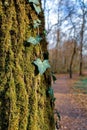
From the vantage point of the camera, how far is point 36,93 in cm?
168

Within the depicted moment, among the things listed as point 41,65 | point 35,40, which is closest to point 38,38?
point 35,40

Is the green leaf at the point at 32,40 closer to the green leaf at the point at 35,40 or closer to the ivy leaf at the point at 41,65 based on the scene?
the green leaf at the point at 35,40

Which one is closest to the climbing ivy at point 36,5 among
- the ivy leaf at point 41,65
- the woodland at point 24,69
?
the woodland at point 24,69

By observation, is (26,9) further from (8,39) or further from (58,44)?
(58,44)

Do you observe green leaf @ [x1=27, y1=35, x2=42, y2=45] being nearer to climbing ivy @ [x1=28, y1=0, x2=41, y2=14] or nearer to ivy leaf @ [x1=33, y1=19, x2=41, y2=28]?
ivy leaf @ [x1=33, y1=19, x2=41, y2=28]

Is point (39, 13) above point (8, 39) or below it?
above

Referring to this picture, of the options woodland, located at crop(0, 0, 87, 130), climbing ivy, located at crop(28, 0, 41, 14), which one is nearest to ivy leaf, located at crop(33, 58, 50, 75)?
woodland, located at crop(0, 0, 87, 130)

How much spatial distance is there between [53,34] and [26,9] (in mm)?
37457

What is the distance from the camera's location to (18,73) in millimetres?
1575

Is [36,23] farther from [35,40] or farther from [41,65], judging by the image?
[41,65]

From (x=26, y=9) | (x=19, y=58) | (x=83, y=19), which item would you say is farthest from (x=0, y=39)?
(x=83, y=19)

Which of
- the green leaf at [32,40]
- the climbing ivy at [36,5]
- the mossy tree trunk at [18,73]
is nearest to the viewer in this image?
the mossy tree trunk at [18,73]

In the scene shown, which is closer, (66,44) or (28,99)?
(28,99)

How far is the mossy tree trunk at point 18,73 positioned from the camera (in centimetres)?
153
